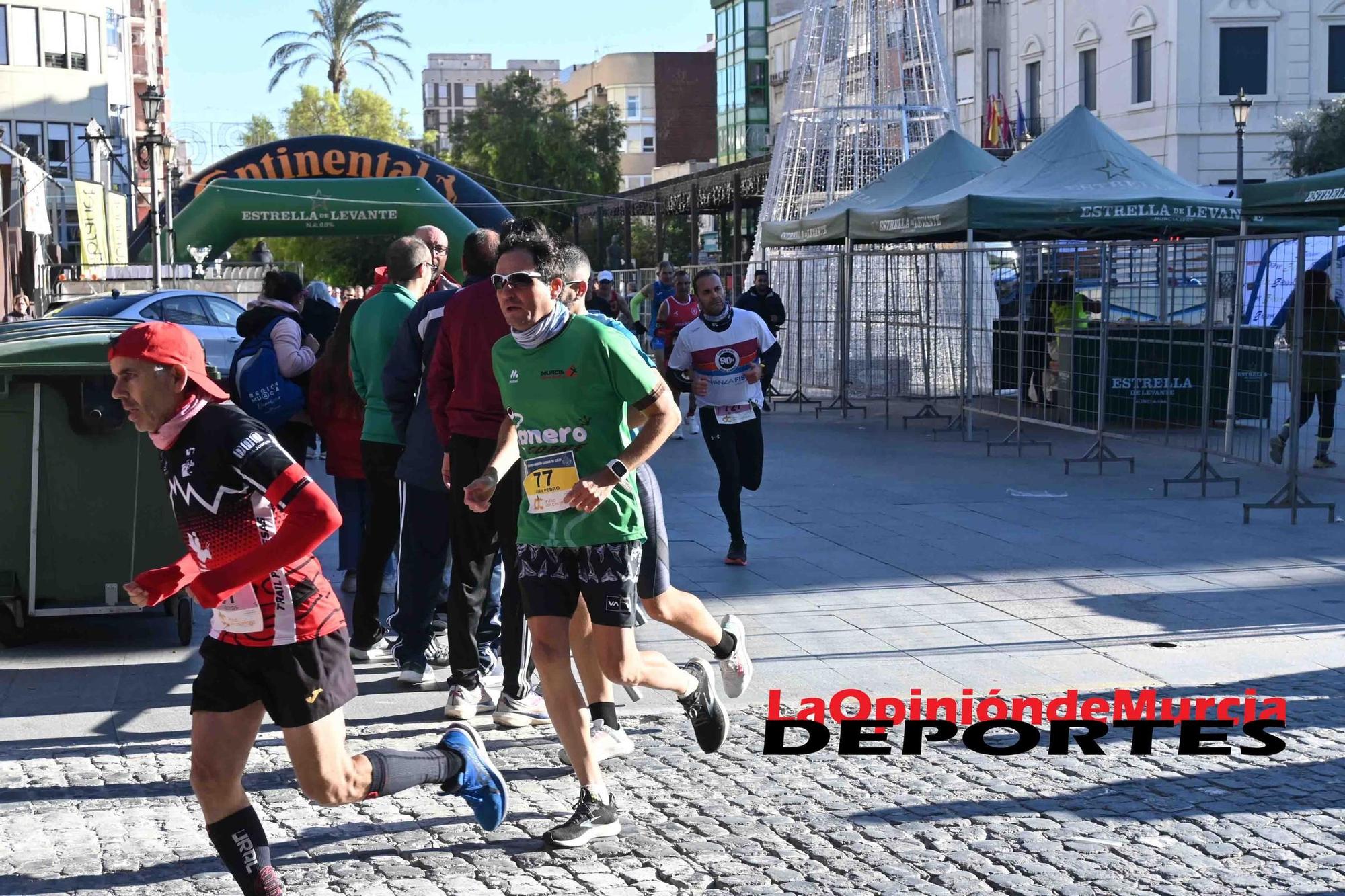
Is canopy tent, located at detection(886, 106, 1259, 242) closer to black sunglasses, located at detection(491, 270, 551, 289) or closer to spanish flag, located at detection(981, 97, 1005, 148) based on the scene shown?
black sunglasses, located at detection(491, 270, 551, 289)

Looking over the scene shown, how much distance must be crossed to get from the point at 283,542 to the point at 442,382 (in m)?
2.70

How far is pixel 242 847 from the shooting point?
13.5ft

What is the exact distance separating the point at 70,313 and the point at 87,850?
1740 cm

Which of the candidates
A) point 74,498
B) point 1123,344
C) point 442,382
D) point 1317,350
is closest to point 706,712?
point 442,382

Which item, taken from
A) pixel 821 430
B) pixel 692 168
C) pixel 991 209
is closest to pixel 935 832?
pixel 991 209

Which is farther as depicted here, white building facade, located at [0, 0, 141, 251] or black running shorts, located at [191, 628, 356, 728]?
white building facade, located at [0, 0, 141, 251]

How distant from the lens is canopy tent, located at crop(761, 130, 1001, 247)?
20.4 metres

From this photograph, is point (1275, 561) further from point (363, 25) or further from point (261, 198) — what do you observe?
point (363, 25)

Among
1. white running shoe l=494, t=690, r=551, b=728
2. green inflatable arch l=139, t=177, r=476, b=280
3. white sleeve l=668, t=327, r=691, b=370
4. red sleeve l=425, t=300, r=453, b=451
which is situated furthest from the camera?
green inflatable arch l=139, t=177, r=476, b=280

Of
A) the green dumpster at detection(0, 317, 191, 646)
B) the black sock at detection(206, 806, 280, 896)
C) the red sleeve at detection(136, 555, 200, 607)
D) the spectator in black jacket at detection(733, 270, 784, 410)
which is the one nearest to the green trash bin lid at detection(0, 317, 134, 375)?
the green dumpster at detection(0, 317, 191, 646)

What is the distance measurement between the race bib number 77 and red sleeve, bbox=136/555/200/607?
1.34 meters

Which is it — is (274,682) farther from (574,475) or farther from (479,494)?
(479,494)

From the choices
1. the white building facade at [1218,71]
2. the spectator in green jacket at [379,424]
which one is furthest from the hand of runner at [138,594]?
the white building facade at [1218,71]

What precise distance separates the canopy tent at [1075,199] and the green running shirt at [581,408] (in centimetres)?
1233
